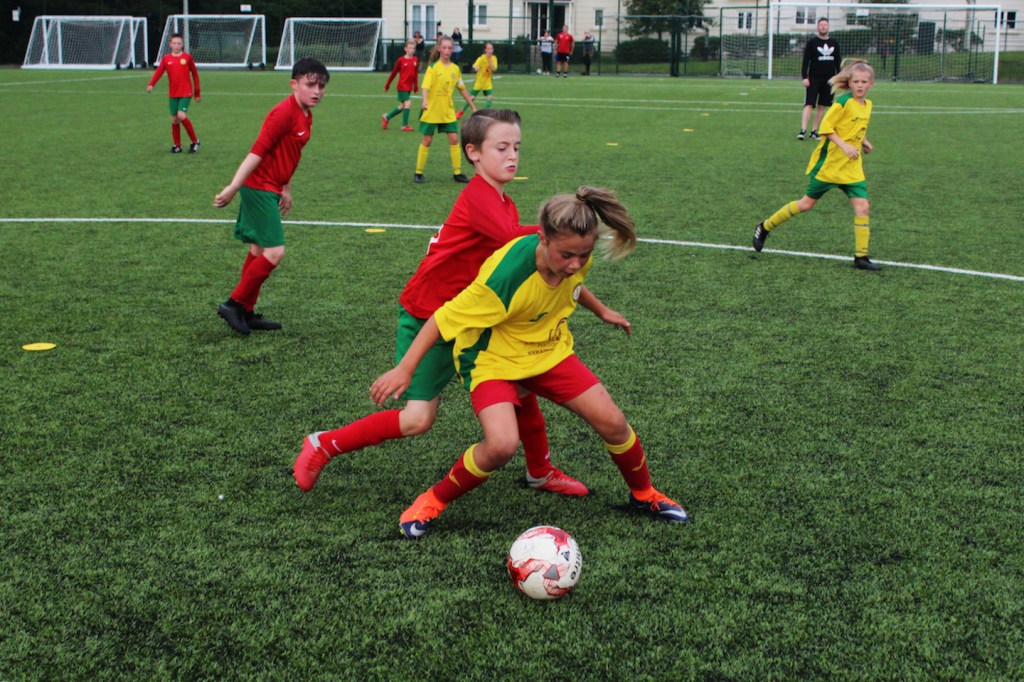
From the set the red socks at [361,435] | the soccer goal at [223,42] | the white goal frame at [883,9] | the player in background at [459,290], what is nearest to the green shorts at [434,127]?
the player in background at [459,290]

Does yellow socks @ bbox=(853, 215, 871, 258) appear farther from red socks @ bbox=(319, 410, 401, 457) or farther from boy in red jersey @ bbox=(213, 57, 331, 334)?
red socks @ bbox=(319, 410, 401, 457)

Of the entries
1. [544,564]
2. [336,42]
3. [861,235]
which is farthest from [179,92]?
[336,42]

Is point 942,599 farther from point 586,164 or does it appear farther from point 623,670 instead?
point 586,164

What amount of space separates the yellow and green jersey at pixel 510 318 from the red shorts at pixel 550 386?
0.03 m

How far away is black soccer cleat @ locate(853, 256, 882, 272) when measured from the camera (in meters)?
8.26

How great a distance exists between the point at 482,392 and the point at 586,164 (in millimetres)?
11449

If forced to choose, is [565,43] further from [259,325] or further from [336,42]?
[259,325]

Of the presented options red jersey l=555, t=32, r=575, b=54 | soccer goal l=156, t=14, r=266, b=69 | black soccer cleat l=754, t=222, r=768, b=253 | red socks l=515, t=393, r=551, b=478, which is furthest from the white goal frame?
red socks l=515, t=393, r=551, b=478

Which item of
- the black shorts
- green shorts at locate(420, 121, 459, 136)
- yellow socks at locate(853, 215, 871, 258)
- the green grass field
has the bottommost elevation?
the green grass field

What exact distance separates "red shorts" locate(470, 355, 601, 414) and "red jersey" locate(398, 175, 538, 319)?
0.50 meters

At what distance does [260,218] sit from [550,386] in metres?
3.38

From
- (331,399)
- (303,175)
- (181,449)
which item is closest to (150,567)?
(181,449)

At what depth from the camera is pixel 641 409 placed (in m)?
5.23

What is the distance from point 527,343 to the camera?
3865 mm
